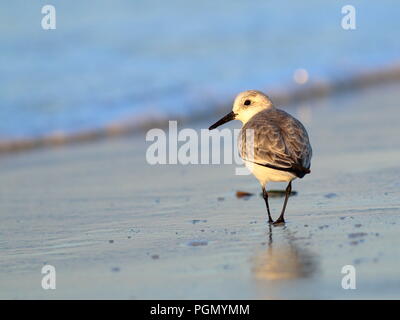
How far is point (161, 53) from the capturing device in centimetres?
1380

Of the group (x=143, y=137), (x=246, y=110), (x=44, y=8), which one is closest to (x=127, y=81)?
(x=143, y=137)

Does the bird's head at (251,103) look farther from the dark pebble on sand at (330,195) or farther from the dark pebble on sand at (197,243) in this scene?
the dark pebble on sand at (197,243)

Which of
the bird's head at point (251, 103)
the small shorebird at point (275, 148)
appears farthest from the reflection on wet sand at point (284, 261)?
the bird's head at point (251, 103)

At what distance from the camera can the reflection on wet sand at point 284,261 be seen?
16.3ft

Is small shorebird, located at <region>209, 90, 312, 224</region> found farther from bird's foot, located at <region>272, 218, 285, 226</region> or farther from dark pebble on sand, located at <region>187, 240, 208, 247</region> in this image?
dark pebble on sand, located at <region>187, 240, 208, 247</region>

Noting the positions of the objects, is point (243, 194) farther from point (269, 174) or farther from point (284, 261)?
point (284, 261)

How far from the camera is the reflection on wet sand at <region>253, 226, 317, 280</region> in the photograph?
4969mm

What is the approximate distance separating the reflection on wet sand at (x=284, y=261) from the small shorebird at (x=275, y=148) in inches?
22.8

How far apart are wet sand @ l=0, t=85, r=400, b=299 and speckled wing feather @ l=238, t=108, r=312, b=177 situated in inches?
16.2

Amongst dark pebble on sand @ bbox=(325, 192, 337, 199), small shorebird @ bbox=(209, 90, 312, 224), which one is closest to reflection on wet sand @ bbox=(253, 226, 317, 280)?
small shorebird @ bbox=(209, 90, 312, 224)

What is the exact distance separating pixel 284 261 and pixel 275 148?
1185 mm

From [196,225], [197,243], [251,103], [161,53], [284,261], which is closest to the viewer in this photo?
[284,261]

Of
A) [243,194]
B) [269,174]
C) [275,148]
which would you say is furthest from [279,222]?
[243,194]
